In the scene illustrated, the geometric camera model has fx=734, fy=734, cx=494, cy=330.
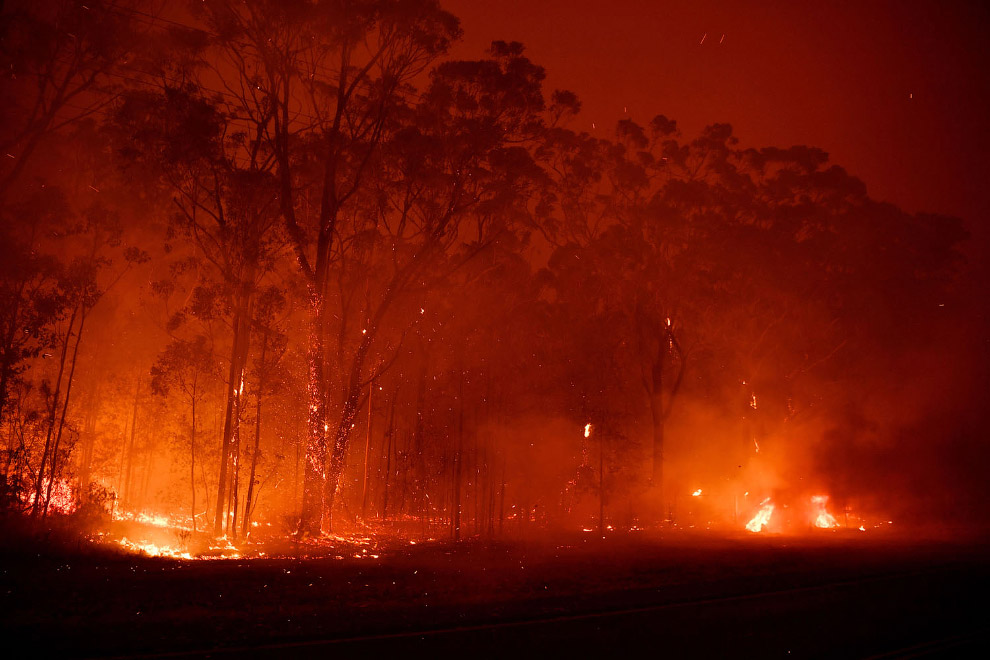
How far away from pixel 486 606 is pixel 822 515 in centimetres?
2672

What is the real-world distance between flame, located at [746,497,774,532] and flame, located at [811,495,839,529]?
2278 millimetres

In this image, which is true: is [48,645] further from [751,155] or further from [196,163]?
[751,155]

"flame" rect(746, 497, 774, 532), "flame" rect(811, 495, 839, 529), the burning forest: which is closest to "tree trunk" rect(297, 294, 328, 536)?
the burning forest

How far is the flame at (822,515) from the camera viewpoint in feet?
107

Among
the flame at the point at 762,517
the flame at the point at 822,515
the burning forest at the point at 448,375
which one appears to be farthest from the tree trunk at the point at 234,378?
the flame at the point at 822,515

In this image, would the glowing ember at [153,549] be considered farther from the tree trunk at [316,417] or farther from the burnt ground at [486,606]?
the tree trunk at [316,417]

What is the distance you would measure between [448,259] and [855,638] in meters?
17.2

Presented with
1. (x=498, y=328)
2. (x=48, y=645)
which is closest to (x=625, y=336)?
(x=498, y=328)

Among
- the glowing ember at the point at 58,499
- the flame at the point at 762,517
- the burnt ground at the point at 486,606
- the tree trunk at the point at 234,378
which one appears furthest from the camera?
the flame at the point at 762,517

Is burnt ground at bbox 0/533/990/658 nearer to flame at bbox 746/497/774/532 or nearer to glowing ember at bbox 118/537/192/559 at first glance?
glowing ember at bbox 118/537/192/559

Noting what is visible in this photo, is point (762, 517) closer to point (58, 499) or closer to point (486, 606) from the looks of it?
point (486, 606)

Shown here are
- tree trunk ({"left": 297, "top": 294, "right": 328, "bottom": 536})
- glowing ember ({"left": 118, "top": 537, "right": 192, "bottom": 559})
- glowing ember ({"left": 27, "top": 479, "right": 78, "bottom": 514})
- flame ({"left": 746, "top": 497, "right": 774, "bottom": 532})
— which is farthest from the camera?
flame ({"left": 746, "top": 497, "right": 774, "bottom": 532})

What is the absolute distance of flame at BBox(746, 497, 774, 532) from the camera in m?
30.8

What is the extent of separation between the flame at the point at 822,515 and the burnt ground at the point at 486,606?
16041mm
